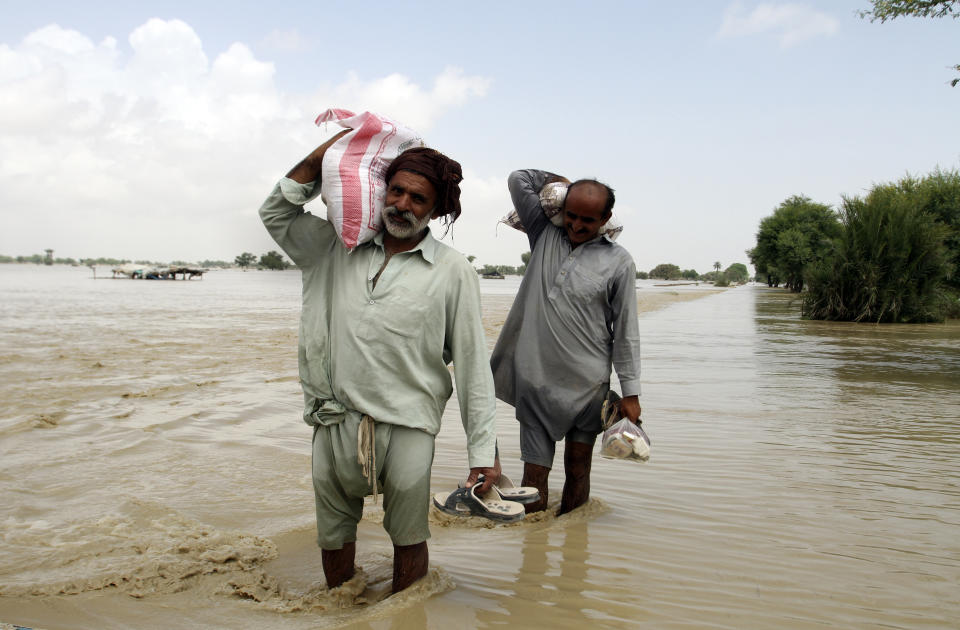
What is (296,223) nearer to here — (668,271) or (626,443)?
(626,443)

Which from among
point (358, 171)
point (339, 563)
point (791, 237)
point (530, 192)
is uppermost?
point (791, 237)

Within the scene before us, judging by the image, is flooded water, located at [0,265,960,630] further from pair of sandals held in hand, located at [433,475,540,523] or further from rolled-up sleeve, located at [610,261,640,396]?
rolled-up sleeve, located at [610,261,640,396]

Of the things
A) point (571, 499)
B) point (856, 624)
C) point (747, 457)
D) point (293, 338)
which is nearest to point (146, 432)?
point (571, 499)

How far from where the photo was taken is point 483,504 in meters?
2.23

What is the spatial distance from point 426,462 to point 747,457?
11.1 ft

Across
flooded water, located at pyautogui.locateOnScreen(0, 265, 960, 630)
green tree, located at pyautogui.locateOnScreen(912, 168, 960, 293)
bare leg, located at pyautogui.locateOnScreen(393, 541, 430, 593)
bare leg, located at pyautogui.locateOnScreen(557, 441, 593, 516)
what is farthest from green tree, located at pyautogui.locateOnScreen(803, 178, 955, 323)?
bare leg, located at pyautogui.locateOnScreen(393, 541, 430, 593)

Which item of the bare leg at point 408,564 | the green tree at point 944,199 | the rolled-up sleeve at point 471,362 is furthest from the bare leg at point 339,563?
the green tree at point 944,199

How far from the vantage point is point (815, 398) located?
7.34 m

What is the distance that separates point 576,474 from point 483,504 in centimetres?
140

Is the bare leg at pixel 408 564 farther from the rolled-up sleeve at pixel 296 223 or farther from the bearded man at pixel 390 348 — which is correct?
the rolled-up sleeve at pixel 296 223

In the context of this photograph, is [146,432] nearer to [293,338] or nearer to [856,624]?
[856,624]

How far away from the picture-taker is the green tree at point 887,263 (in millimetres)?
19016

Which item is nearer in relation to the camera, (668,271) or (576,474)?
(576,474)

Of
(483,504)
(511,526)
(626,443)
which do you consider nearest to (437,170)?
(483,504)
